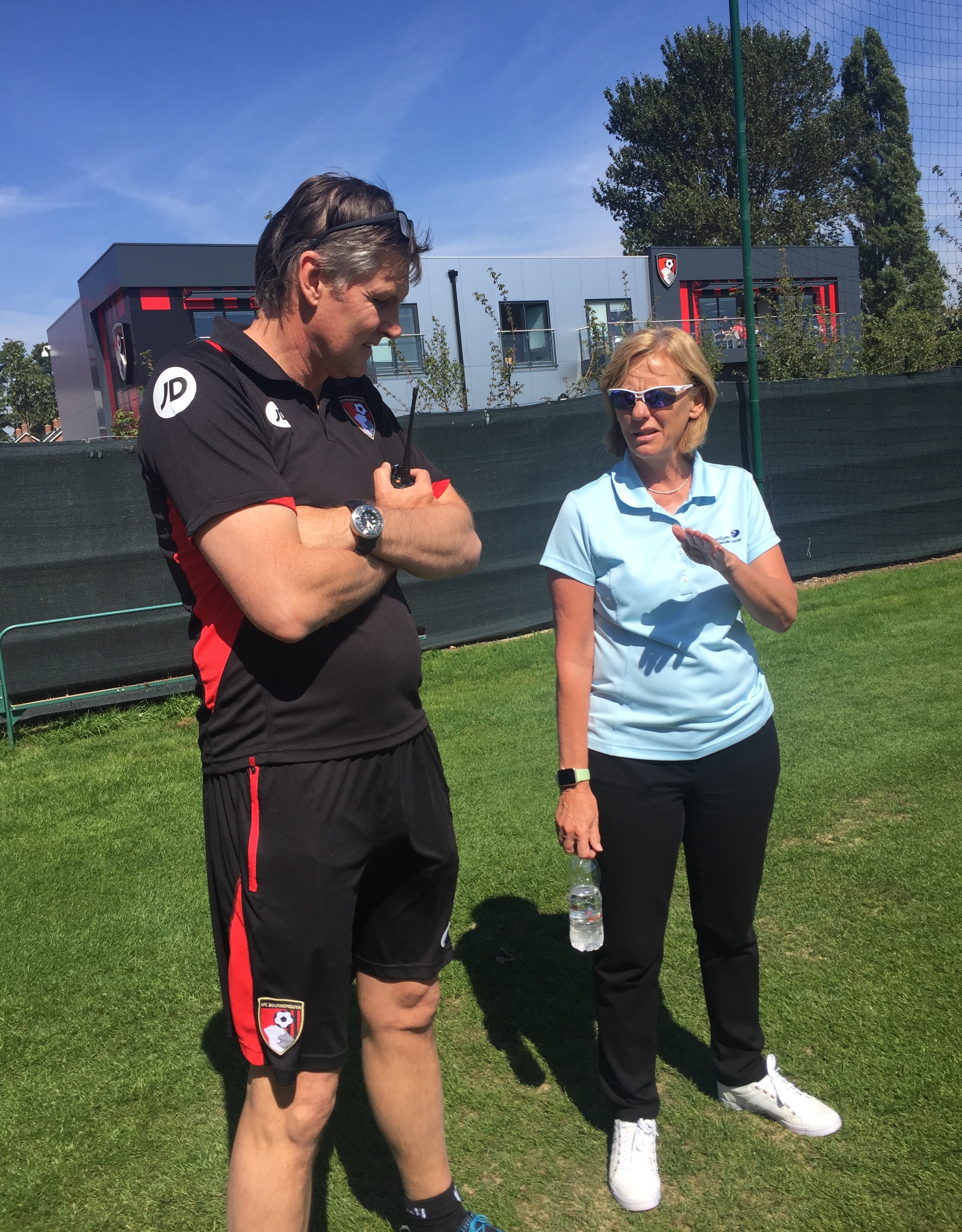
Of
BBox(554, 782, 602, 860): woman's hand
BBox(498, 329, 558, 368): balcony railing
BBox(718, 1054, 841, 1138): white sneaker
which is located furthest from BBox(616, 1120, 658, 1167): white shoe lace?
BBox(498, 329, 558, 368): balcony railing

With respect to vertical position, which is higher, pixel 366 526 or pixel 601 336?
pixel 601 336

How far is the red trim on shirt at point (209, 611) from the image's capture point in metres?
1.71

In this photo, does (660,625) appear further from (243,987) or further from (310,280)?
(243,987)

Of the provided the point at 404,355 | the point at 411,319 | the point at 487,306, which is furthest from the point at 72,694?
the point at 411,319

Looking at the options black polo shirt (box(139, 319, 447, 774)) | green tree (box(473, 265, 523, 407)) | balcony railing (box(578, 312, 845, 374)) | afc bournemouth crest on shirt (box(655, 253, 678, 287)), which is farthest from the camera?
afc bournemouth crest on shirt (box(655, 253, 678, 287))

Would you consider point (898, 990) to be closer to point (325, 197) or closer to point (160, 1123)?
point (160, 1123)

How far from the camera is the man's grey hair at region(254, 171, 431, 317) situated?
176 cm

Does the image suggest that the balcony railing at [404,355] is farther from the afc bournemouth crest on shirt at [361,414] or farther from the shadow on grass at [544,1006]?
the afc bournemouth crest on shirt at [361,414]

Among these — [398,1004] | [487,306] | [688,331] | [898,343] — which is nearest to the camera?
[398,1004]

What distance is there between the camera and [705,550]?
2.20 metres

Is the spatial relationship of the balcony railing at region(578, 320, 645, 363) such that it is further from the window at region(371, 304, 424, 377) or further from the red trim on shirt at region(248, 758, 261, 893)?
the red trim on shirt at region(248, 758, 261, 893)

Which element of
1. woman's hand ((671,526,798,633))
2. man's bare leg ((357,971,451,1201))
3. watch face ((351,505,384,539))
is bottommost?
man's bare leg ((357,971,451,1201))

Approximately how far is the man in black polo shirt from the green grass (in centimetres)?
83

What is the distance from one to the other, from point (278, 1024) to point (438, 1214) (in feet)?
2.28
